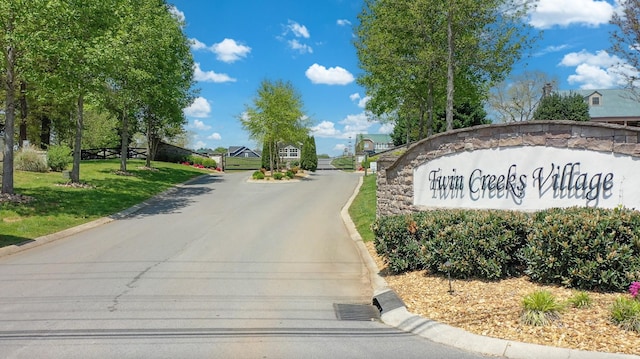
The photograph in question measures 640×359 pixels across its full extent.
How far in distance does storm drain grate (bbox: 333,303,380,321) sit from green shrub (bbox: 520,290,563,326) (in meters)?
1.89

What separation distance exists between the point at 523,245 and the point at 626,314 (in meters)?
2.22

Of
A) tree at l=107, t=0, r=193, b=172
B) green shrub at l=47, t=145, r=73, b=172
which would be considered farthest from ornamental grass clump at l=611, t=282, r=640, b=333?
green shrub at l=47, t=145, r=73, b=172

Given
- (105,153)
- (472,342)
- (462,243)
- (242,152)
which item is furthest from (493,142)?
(242,152)

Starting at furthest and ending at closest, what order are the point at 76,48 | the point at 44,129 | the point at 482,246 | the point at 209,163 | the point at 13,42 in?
the point at 209,163, the point at 44,129, the point at 76,48, the point at 13,42, the point at 482,246

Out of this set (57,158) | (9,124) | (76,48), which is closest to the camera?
(76,48)

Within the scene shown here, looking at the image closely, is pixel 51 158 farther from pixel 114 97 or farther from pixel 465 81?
pixel 465 81

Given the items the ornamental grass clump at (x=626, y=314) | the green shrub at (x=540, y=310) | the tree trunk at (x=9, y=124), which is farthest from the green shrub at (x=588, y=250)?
the tree trunk at (x=9, y=124)

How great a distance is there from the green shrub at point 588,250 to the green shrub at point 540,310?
1.06m

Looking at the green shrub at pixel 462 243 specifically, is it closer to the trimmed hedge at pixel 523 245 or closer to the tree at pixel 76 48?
the trimmed hedge at pixel 523 245

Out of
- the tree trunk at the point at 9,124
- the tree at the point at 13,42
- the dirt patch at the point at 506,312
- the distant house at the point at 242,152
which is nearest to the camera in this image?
the dirt patch at the point at 506,312

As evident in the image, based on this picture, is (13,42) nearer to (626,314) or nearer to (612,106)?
(626,314)

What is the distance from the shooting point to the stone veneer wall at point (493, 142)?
7.17m

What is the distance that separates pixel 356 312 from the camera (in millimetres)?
6473

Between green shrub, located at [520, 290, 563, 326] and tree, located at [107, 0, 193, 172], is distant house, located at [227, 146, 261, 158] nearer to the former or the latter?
tree, located at [107, 0, 193, 172]
